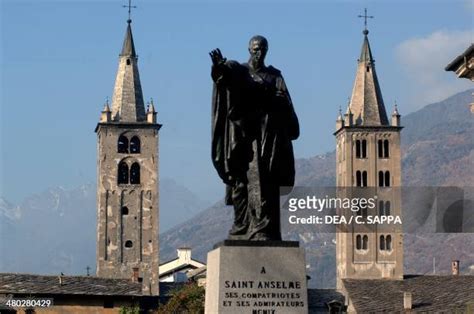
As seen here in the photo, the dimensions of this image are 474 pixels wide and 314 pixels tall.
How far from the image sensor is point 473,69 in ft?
134

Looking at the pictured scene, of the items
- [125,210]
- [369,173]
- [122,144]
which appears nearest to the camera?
[125,210]

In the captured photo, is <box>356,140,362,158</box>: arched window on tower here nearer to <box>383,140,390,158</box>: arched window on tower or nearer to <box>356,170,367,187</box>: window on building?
<box>356,170,367,187</box>: window on building

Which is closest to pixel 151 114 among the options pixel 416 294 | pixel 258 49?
pixel 416 294

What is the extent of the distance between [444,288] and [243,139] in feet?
232

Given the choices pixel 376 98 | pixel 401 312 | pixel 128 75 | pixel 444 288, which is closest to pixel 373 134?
pixel 376 98

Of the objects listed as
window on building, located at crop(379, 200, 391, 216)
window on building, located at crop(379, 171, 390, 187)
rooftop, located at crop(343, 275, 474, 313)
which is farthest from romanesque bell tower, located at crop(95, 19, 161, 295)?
→ rooftop, located at crop(343, 275, 474, 313)

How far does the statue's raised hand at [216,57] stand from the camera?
62.8 ft

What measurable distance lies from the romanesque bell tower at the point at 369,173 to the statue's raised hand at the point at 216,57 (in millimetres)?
116704

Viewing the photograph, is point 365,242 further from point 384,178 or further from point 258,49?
point 258,49

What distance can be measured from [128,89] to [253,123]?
113m

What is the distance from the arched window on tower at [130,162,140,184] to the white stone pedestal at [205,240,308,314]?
110 metres

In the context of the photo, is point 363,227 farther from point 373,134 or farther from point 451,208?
point 451,208

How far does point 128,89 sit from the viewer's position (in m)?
132

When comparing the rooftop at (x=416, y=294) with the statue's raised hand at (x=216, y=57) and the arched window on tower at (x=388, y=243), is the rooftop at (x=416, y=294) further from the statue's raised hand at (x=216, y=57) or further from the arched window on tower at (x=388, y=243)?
the statue's raised hand at (x=216, y=57)
